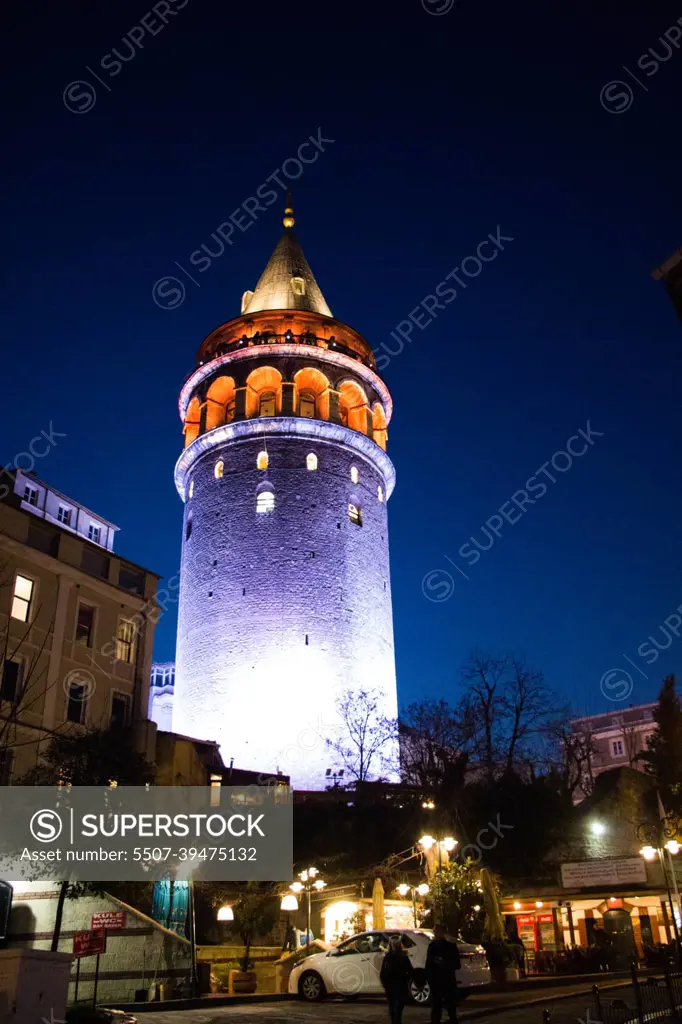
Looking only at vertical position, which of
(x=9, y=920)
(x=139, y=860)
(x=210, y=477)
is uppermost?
(x=210, y=477)

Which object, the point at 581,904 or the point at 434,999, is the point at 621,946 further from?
the point at 434,999

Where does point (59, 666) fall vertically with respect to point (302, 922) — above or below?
above

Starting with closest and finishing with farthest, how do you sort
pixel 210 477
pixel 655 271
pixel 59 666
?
pixel 655 271
pixel 59 666
pixel 210 477

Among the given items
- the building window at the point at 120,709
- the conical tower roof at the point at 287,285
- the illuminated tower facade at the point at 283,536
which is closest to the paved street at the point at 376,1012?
the building window at the point at 120,709

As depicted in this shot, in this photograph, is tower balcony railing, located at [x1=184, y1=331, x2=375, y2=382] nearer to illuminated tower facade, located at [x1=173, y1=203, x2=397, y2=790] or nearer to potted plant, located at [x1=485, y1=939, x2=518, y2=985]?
illuminated tower facade, located at [x1=173, y1=203, x2=397, y2=790]

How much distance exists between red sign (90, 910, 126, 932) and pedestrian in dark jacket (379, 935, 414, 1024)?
252 inches

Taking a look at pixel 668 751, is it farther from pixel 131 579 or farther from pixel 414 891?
pixel 131 579

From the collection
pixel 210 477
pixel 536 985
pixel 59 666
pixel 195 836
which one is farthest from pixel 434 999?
pixel 210 477

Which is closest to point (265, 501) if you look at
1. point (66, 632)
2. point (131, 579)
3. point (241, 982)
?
point (131, 579)

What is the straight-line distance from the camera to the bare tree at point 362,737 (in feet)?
122

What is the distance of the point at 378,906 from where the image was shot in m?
20.6

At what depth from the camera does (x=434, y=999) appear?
11.4 m

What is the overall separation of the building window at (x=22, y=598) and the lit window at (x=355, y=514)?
1870 centimetres

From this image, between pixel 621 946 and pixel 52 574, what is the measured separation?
18194 mm
